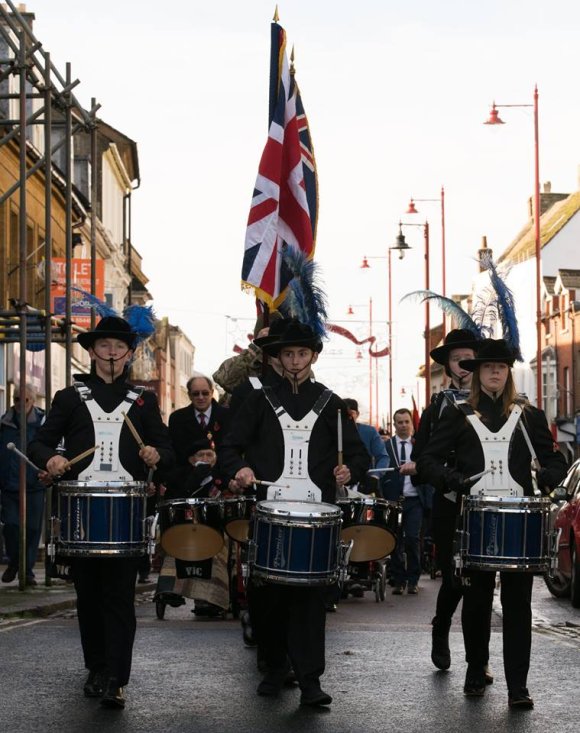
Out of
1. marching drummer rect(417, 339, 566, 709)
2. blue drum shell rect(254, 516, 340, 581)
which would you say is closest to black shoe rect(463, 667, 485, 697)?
marching drummer rect(417, 339, 566, 709)

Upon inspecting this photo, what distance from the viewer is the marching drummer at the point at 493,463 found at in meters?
9.04

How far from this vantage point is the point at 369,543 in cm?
974

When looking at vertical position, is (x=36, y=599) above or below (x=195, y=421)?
below

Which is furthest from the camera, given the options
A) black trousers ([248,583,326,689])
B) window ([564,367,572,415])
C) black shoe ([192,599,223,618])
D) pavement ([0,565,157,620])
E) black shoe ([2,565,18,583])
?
window ([564,367,572,415])

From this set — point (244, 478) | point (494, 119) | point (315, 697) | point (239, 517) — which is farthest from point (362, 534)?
point (494, 119)

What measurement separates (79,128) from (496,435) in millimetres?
11803

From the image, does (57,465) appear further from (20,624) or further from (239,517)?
(20,624)

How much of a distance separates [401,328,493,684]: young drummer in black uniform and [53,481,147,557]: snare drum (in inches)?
68.5

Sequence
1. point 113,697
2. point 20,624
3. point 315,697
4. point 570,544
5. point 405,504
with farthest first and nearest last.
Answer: point 405,504 → point 570,544 → point 20,624 → point 315,697 → point 113,697

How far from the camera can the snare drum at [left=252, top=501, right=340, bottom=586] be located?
8648 millimetres

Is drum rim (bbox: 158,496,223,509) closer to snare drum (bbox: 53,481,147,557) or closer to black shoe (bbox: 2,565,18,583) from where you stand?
snare drum (bbox: 53,481,147,557)

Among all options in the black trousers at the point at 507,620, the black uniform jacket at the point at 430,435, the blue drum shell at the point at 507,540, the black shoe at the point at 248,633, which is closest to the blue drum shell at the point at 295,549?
the blue drum shell at the point at 507,540

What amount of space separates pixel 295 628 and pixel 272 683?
52 cm

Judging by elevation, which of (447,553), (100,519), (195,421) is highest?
(195,421)
